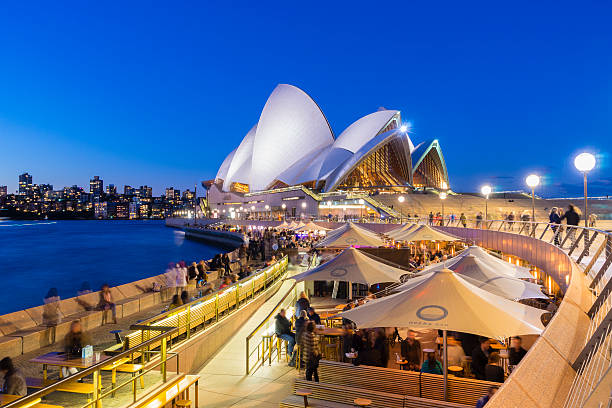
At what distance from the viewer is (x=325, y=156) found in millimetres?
63812

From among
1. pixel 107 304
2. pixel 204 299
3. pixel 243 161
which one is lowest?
pixel 107 304

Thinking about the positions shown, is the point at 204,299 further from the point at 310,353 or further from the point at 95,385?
the point at 95,385

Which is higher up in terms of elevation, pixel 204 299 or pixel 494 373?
pixel 204 299

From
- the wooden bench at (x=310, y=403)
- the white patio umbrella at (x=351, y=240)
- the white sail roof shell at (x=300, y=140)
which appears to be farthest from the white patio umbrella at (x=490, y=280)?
the white sail roof shell at (x=300, y=140)

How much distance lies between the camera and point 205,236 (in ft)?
236

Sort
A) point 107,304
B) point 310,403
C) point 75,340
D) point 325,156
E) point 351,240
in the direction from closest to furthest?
point 310,403
point 75,340
point 107,304
point 351,240
point 325,156

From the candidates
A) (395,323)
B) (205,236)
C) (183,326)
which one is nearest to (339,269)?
(183,326)

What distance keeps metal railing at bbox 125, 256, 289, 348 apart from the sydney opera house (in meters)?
42.5

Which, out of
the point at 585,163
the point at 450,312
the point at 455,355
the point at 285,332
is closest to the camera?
the point at 450,312

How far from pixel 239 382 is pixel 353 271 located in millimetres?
3185

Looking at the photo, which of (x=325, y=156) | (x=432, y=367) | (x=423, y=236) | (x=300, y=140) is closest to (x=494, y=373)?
(x=432, y=367)

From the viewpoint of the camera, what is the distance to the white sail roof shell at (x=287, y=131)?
2650 inches

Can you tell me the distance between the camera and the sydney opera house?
58.0m

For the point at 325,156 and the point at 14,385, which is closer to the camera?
the point at 14,385
